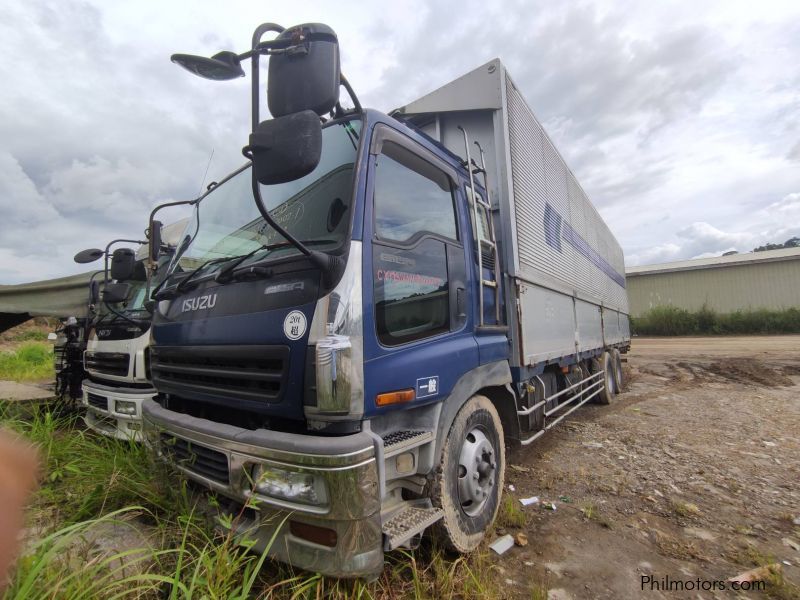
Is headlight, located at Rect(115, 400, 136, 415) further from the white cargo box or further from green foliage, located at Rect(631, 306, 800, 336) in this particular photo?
green foliage, located at Rect(631, 306, 800, 336)

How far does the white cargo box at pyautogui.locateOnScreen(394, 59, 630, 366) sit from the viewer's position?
338cm

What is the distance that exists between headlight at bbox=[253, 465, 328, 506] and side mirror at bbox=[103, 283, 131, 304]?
3.46 meters

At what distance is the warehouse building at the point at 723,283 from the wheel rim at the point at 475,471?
95.5 feet

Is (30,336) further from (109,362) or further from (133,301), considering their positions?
(109,362)

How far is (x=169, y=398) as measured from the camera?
2.68 metres

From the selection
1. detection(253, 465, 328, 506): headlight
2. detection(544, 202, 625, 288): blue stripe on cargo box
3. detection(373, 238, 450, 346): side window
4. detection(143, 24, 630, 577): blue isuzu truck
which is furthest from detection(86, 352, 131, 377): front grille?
detection(544, 202, 625, 288): blue stripe on cargo box

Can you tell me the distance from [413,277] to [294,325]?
73 cm

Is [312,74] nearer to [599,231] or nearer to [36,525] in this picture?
[36,525]

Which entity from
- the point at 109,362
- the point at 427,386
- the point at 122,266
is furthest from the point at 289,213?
the point at 109,362

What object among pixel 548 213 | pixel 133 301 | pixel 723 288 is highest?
pixel 723 288

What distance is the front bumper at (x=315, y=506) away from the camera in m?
1.66

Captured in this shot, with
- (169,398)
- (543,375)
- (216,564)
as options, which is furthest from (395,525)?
(543,375)

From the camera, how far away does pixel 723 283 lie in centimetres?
2628

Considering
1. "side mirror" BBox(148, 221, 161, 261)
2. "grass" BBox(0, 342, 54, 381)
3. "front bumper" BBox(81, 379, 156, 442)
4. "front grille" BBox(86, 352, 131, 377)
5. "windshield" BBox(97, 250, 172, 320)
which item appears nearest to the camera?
"side mirror" BBox(148, 221, 161, 261)
